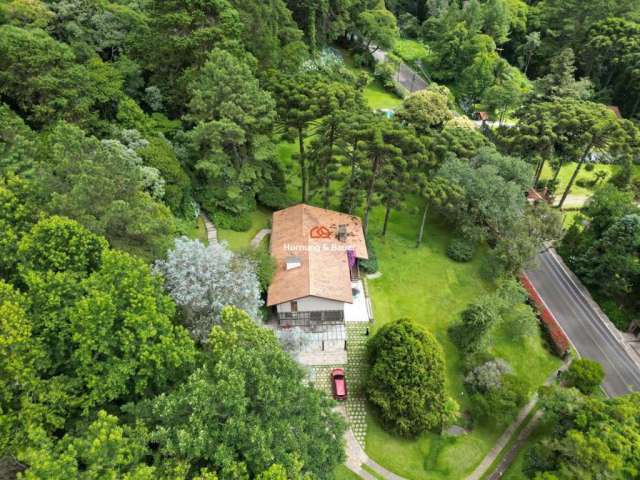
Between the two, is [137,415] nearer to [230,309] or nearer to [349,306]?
[230,309]

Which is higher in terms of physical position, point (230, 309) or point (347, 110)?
point (347, 110)

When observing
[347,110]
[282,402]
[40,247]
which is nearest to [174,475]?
[282,402]

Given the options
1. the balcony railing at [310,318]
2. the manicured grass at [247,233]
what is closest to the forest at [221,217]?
the manicured grass at [247,233]

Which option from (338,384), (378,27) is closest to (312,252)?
(338,384)

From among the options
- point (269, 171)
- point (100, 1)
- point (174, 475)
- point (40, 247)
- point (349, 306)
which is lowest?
point (349, 306)

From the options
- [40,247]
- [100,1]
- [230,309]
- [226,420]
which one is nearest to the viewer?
[226,420]
